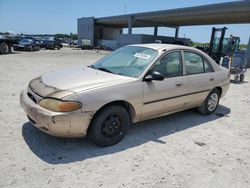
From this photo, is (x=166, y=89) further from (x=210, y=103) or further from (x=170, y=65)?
(x=210, y=103)

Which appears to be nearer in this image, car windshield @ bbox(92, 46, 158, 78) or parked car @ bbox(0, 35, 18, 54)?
car windshield @ bbox(92, 46, 158, 78)

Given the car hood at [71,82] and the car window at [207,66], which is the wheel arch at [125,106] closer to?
the car hood at [71,82]

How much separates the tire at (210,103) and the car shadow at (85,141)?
1.44ft

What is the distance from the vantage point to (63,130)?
295 cm

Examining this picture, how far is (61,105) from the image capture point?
9.43 ft

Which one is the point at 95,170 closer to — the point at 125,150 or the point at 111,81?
the point at 125,150

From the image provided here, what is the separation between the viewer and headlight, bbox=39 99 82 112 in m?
2.87

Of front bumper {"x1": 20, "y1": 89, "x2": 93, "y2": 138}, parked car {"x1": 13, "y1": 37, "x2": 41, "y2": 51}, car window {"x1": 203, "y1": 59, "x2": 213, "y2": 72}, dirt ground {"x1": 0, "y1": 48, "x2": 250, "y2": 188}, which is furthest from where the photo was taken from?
parked car {"x1": 13, "y1": 37, "x2": 41, "y2": 51}

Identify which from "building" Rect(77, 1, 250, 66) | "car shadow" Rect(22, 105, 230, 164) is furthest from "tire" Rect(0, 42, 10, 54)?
"building" Rect(77, 1, 250, 66)

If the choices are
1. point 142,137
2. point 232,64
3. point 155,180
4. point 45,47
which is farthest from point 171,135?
point 45,47

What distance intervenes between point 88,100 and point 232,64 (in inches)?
386

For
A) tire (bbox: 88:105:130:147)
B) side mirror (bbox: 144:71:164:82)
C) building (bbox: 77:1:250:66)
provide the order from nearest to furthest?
tire (bbox: 88:105:130:147), side mirror (bbox: 144:71:164:82), building (bbox: 77:1:250:66)

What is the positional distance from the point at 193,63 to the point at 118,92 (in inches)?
82.0

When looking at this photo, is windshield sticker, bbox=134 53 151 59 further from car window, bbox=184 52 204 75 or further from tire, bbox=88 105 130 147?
tire, bbox=88 105 130 147
